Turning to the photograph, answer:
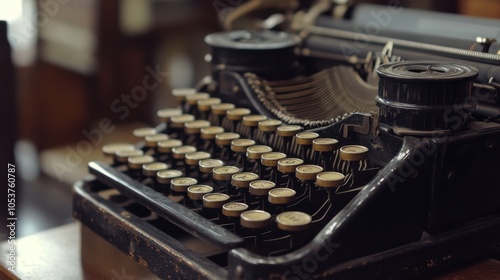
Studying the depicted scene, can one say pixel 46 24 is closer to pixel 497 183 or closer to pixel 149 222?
pixel 149 222

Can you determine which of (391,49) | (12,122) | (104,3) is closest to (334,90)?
(391,49)

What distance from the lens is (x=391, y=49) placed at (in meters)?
1.99

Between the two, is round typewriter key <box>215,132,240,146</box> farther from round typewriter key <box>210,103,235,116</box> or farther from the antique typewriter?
round typewriter key <box>210,103,235,116</box>

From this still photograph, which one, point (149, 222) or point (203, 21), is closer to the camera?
point (149, 222)

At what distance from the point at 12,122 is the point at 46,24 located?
68.0 inches

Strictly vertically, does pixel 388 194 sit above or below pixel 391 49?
below

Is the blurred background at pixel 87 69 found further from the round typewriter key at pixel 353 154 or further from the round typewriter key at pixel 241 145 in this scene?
the round typewriter key at pixel 353 154

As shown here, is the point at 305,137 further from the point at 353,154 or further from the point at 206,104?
the point at 206,104

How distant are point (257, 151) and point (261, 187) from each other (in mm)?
165

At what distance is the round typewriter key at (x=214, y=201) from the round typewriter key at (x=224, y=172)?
0.24 ft

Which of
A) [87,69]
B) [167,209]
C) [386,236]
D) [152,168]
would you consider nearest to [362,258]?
[386,236]

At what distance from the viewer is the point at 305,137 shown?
1.72 m

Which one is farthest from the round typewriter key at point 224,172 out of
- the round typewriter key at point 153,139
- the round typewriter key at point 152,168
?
the round typewriter key at point 153,139

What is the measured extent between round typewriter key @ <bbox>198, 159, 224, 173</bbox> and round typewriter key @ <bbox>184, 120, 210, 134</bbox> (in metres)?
0.20
